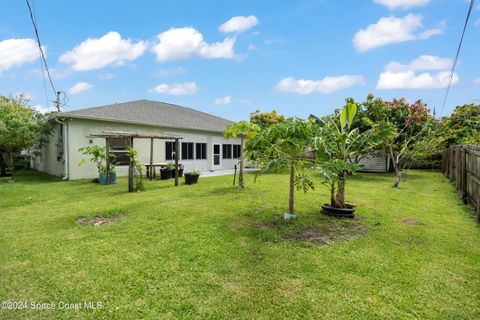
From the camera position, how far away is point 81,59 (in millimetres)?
14484

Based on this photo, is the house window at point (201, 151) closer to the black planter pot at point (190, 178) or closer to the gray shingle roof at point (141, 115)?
the gray shingle roof at point (141, 115)

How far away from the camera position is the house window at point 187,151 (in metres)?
16.7

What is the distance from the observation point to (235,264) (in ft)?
12.8

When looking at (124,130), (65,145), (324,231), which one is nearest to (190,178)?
(124,130)

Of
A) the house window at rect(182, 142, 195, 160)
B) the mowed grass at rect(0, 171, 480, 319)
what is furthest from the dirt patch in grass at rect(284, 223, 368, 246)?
the house window at rect(182, 142, 195, 160)

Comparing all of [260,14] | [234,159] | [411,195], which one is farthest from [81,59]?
Result: [411,195]

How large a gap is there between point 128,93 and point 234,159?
1206 cm

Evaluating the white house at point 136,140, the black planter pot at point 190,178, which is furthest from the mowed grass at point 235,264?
the white house at point 136,140

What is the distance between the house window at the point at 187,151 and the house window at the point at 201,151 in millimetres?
446

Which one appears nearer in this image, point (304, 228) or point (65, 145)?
point (304, 228)

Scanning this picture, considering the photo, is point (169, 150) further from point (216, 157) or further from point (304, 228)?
point (304, 228)

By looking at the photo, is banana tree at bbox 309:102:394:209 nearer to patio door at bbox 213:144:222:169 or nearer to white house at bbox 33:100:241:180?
white house at bbox 33:100:241:180

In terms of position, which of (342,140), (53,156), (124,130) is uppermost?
(124,130)

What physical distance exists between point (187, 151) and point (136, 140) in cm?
316
